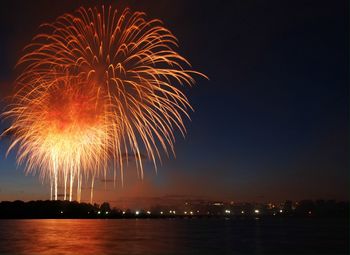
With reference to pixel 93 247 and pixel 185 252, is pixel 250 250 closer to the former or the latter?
pixel 185 252

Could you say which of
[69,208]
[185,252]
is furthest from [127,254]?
[69,208]

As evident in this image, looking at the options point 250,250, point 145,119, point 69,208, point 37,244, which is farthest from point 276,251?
point 69,208

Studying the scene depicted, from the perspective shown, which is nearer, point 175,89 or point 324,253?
point 175,89

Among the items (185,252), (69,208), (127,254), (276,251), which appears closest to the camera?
(127,254)

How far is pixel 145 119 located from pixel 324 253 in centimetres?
2732

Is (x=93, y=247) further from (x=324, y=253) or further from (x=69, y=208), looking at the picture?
(x=69, y=208)

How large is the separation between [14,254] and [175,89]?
22.9 meters

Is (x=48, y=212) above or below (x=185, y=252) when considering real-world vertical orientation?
above

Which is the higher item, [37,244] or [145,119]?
[145,119]

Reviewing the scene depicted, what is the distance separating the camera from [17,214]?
164 m

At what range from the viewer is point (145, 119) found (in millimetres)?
45750

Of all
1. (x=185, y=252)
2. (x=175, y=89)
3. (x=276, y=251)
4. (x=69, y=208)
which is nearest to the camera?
(x=175, y=89)

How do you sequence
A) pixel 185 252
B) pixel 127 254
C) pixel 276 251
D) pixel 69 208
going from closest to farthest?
pixel 127 254 → pixel 185 252 → pixel 276 251 → pixel 69 208

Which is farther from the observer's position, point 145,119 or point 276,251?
point 276,251
